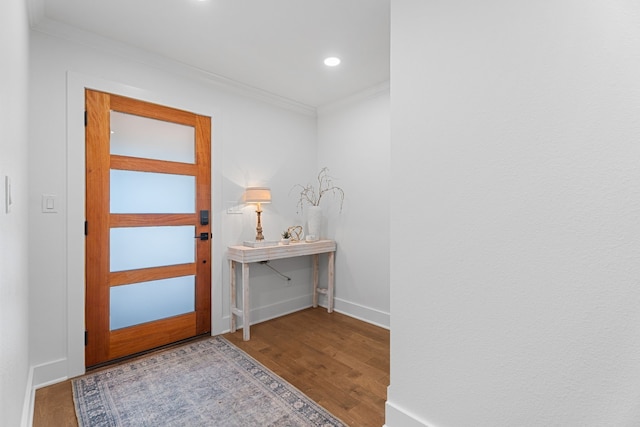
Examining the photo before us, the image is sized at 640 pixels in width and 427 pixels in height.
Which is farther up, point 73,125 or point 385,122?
point 385,122

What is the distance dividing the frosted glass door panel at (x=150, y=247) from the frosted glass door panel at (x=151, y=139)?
2.11 feet

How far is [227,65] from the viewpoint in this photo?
2.79 metres

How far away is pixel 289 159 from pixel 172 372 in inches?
96.0

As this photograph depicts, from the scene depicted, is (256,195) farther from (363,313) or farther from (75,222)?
(363,313)

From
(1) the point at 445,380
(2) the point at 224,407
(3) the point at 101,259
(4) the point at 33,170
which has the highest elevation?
(4) the point at 33,170

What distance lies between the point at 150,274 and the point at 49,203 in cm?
89

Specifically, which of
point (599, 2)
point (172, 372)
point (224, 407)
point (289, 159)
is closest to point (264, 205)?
point (289, 159)

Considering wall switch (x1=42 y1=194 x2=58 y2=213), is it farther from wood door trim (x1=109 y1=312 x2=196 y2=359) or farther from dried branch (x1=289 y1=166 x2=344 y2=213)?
dried branch (x1=289 y1=166 x2=344 y2=213)

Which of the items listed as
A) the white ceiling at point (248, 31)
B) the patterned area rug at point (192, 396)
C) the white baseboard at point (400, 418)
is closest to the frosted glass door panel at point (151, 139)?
the white ceiling at point (248, 31)

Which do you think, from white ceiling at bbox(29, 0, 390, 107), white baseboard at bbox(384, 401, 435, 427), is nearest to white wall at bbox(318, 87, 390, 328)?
white ceiling at bbox(29, 0, 390, 107)

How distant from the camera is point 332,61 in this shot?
2.72 metres

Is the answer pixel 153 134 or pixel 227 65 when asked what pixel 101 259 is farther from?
pixel 227 65

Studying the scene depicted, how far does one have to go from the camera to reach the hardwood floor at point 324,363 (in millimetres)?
1860

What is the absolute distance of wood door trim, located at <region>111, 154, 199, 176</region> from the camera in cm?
248
